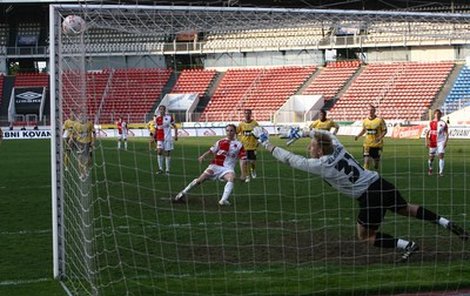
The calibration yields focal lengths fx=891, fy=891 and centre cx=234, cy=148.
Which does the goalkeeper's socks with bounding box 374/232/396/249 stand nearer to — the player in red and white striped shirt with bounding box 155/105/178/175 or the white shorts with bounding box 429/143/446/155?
the white shorts with bounding box 429/143/446/155

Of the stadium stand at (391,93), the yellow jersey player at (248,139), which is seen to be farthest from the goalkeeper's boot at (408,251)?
the stadium stand at (391,93)

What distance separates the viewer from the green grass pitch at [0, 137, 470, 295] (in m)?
9.31

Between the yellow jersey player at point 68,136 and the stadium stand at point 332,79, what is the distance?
85.7 feet

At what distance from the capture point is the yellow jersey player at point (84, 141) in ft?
31.4

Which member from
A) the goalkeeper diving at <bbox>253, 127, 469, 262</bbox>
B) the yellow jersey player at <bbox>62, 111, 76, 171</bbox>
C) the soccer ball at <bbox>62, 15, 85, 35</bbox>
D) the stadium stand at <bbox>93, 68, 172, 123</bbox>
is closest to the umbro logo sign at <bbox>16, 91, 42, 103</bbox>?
the stadium stand at <bbox>93, 68, 172, 123</bbox>

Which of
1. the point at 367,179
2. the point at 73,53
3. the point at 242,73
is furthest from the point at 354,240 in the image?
the point at 242,73

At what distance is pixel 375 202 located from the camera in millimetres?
10141

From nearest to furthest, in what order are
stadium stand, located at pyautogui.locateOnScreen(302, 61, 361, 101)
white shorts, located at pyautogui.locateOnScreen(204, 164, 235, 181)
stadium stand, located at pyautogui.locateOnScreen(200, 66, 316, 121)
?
white shorts, located at pyautogui.locateOnScreen(204, 164, 235, 181)
stadium stand, located at pyautogui.locateOnScreen(200, 66, 316, 121)
stadium stand, located at pyautogui.locateOnScreen(302, 61, 361, 101)

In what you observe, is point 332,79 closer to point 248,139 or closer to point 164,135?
point 164,135

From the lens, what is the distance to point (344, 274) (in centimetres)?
966

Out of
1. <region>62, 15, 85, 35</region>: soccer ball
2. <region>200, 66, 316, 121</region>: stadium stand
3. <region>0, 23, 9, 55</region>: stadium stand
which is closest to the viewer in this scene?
<region>62, 15, 85, 35</region>: soccer ball

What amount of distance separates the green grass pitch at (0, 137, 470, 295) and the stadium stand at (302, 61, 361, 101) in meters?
19.6

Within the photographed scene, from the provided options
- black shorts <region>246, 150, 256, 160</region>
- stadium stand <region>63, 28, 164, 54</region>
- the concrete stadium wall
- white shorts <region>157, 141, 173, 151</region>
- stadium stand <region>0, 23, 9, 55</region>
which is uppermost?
stadium stand <region>0, 23, 9, 55</region>

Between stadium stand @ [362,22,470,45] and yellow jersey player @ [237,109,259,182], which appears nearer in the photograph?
stadium stand @ [362,22,470,45]
